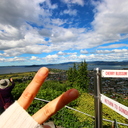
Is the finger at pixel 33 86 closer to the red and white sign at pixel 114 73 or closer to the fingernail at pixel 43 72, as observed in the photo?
the fingernail at pixel 43 72

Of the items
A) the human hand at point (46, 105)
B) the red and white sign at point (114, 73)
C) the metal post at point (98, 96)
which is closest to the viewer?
the human hand at point (46, 105)

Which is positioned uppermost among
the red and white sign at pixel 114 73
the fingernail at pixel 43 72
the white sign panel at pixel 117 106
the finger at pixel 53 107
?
the fingernail at pixel 43 72

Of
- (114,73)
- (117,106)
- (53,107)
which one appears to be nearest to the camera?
(53,107)

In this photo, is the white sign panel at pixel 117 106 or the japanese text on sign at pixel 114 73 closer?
the white sign panel at pixel 117 106

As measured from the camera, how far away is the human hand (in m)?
0.59

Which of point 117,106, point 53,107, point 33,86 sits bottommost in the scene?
point 117,106

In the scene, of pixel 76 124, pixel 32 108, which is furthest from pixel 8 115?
pixel 32 108

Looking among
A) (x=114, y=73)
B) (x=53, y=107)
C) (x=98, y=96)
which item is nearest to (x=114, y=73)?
(x=114, y=73)

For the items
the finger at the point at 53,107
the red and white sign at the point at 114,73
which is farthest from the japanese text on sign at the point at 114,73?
the finger at the point at 53,107

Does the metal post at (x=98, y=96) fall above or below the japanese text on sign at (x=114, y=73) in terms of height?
below

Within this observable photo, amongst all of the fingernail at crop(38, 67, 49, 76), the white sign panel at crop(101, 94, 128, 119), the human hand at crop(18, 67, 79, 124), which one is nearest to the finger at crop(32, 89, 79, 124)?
the human hand at crop(18, 67, 79, 124)

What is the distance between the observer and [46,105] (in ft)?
2.05

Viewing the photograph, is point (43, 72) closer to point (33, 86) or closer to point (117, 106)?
point (33, 86)

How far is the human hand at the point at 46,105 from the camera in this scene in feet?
1.92
